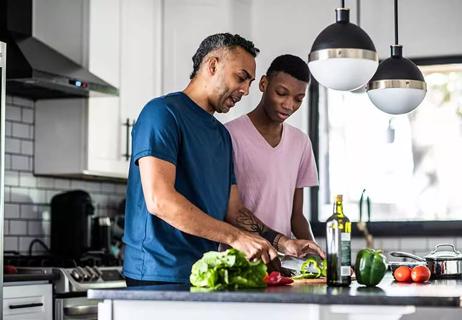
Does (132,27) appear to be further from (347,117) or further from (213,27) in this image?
(347,117)

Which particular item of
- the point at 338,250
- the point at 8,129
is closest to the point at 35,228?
the point at 8,129

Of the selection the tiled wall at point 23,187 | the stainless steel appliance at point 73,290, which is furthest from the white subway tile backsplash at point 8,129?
the stainless steel appliance at point 73,290

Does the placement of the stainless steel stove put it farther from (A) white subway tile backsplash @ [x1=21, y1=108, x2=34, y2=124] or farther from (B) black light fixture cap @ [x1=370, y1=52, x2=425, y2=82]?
Result: (B) black light fixture cap @ [x1=370, y1=52, x2=425, y2=82]

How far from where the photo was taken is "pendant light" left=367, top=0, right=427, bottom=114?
4105 millimetres

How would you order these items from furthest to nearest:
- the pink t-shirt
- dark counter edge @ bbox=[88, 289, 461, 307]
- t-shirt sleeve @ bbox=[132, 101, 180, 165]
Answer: the pink t-shirt
t-shirt sleeve @ bbox=[132, 101, 180, 165]
dark counter edge @ bbox=[88, 289, 461, 307]

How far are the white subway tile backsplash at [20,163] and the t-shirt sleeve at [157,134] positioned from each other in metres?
2.26

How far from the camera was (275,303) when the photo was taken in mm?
A: 2631

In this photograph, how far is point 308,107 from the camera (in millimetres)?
6207

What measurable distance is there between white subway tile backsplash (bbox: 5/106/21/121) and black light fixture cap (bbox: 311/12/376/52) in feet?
7.99

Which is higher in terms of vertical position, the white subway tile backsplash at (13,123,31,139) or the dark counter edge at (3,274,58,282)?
the white subway tile backsplash at (13,123,31,139)

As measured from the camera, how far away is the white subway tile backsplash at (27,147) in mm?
5469

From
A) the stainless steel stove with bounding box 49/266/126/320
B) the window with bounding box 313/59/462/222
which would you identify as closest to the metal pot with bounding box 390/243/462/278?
the stainless steel stove with bounding box 49/266/126/320

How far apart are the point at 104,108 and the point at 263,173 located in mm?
1899

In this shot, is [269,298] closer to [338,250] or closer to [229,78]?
[338,250]
